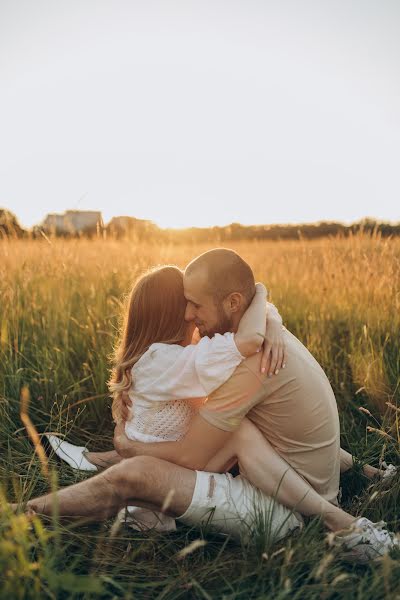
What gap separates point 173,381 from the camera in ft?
7.33

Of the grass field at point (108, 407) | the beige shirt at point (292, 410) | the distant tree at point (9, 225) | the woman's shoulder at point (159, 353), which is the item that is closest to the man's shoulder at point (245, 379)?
the beige shirt at point (292, 410)

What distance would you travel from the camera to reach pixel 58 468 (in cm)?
286

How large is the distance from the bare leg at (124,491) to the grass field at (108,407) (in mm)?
90

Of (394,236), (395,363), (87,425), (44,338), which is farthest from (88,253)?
(395,363)

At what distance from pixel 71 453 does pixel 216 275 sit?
139 centimetres

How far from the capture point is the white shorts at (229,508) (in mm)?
2156

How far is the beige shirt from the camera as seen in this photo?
84.2 inches

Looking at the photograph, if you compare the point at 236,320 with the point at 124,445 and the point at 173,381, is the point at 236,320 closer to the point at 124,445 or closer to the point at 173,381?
the point at 173,381

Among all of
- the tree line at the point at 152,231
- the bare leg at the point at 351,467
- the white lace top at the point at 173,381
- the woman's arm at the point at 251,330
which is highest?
the tree line at the point at 152,231

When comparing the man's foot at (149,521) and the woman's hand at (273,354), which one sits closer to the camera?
the woman's hand at (273,354)

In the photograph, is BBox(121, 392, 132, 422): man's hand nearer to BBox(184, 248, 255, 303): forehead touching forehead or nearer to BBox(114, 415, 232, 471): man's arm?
BBox(114, 415, 232, 471): man's arm

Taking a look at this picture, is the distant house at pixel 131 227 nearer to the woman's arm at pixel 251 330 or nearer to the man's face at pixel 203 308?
A: the man's face at pixel 203 308

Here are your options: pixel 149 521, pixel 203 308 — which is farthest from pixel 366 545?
pixel 203 308

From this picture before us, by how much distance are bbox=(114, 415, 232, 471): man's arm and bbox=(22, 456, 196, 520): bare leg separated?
0.07m
